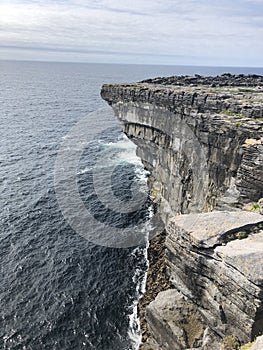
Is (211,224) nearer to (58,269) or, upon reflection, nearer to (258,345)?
(258,345)

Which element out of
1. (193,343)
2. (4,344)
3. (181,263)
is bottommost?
(4,344)

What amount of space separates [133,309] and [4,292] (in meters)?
13.7

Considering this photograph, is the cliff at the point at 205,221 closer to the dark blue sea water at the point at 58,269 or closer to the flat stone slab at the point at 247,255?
the flat stone slab at the point at 247,255

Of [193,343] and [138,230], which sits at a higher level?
[193,343]

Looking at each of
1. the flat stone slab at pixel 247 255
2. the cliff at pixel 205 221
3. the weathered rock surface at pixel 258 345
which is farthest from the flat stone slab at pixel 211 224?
the weathered rock surface at pixel 258 345

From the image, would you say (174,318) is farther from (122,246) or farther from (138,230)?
(138,230)

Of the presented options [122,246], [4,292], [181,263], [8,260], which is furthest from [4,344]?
[181,263]

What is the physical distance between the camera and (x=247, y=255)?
1424 centimetres

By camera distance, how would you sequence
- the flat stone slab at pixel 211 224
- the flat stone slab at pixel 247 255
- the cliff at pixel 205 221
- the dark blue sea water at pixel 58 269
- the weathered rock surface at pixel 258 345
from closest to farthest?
the weathered rock surface at pixel 258 345 < the flat stone slab at pixel 247 255 < the cliff at pixel 205 221 < the flat stone slab at pixel 211 224 < the dark blue sea water at pixel 58 269

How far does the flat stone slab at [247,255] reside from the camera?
13492 millimetres

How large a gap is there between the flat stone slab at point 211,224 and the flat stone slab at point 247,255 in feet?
2.19

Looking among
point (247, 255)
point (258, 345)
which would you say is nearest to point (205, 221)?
point (247, 255)

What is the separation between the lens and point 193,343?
18.3 meters

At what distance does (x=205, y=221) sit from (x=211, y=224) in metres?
0.44
